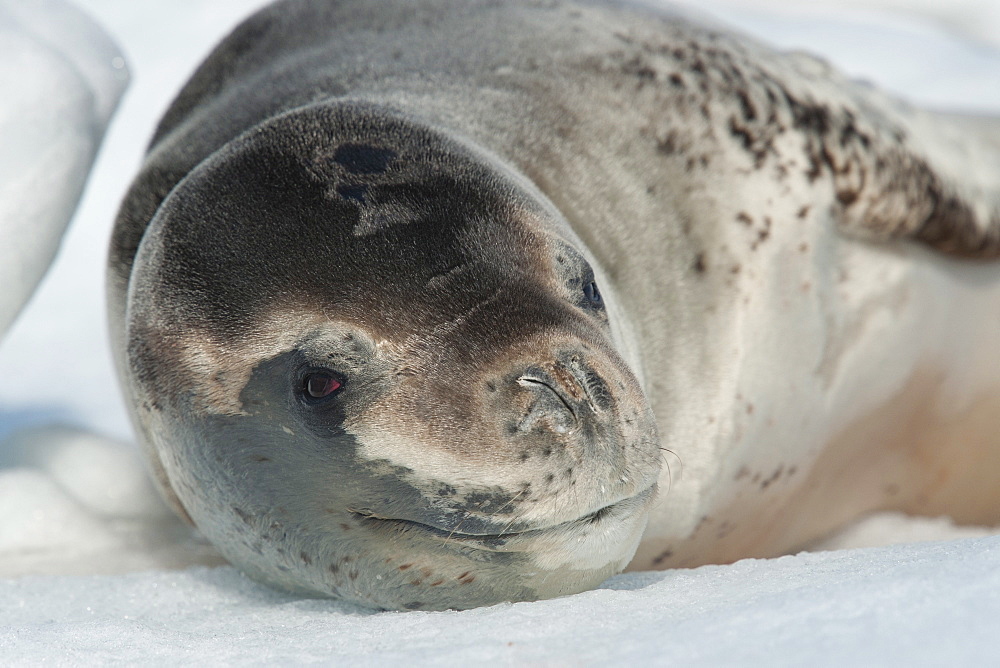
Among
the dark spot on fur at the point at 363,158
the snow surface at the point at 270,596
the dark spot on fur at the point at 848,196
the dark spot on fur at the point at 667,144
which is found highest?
the dark spot on fur at the point at 667,144

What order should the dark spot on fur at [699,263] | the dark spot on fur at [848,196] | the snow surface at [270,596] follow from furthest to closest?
the dark spot on fur at [848,196], the dark spot on fur at [699,263], the snow surface at [270,596]

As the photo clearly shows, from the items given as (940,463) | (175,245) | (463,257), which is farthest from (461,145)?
(940,463)

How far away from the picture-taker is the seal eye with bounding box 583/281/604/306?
1.77 metres

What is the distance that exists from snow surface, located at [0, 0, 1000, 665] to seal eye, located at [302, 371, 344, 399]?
30 cm

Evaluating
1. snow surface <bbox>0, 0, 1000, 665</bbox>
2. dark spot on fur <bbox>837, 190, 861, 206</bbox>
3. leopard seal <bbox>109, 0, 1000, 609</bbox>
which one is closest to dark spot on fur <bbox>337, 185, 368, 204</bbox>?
leopard seal <bbox>109, 0, 1000, 609</bbox>

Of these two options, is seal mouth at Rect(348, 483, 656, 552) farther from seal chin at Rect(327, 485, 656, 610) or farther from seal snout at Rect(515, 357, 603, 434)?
seal snout at Rect(515, 357, 603, 434)

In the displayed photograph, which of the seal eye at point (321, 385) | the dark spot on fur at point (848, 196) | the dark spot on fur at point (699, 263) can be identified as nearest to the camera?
the seal eye at point (321, 385)

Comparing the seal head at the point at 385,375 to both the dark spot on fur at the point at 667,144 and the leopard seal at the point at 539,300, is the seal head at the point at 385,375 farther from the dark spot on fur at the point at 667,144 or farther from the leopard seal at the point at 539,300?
the dark spot on fur at the point at 667,144

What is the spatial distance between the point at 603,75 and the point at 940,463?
4.01 ft

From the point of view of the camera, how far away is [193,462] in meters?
1.80

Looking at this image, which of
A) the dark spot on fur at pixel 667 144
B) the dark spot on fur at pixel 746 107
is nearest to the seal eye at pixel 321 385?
the dark spot on fur at pixel 667 144

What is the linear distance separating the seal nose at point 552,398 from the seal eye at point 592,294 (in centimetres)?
28

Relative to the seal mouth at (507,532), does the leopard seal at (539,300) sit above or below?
above

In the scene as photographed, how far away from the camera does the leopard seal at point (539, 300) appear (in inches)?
61.1
